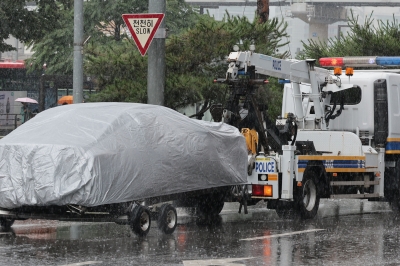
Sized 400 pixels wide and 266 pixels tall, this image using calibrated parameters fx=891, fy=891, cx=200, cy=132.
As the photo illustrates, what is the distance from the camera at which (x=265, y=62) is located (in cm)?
1521

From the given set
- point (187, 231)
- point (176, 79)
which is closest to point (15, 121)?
point (176, 79)

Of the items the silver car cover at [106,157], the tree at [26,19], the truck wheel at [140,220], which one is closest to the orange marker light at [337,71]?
the silver car cover at [106,157]

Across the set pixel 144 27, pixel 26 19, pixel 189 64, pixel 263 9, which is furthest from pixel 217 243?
pixel 26 19

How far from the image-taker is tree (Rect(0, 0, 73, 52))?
93.7 ft

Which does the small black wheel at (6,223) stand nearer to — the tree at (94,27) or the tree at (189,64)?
the tree at (189,64)

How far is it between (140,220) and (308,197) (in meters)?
4.21

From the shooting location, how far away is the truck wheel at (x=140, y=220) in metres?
11.4

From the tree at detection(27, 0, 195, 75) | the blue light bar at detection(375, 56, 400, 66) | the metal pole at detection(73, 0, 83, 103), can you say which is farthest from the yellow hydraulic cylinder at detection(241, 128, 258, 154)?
the tree at detection(27, 0, 195, 75)

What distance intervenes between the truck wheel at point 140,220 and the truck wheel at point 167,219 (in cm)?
22

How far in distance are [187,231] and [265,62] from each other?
374 cm

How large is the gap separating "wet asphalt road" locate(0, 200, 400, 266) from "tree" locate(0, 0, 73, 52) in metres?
15.4

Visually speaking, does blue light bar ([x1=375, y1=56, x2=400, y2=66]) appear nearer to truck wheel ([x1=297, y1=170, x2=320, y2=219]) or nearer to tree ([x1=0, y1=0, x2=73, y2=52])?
truck wheel ([x1=297, y1=170, x2=320, y2=219])

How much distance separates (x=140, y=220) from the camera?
1165 centimetres

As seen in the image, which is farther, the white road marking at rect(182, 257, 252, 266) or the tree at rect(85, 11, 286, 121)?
the tree at rect(85, 11, 286, 121)
